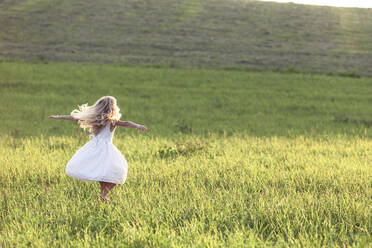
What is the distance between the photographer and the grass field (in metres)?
3.76

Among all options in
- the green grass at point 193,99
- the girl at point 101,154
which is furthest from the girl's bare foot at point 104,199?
the green grass at point 193,99

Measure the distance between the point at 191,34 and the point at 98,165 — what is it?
27716mm

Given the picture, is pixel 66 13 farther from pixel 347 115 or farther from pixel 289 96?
pixel 347 115

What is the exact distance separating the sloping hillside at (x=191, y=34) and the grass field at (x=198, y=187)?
11.1 metres

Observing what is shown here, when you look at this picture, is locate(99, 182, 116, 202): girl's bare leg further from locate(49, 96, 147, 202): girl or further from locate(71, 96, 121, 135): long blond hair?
locate(71, 96, 121, 135): long blond hair

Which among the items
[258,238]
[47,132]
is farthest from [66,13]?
[258,238]

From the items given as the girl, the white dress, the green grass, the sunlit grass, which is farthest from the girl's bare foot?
the green grass

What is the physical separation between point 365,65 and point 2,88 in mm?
21432

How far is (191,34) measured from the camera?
3112cm

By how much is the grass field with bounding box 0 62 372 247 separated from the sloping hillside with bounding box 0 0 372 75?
36.3 feet

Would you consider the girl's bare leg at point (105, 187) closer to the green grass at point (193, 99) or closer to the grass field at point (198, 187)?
the grass field at point (198, 187)

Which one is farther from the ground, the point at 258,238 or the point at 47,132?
the point at 258,238

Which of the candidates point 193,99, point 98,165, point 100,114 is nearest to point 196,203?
point 98,165

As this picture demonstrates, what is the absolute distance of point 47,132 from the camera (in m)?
10.5
